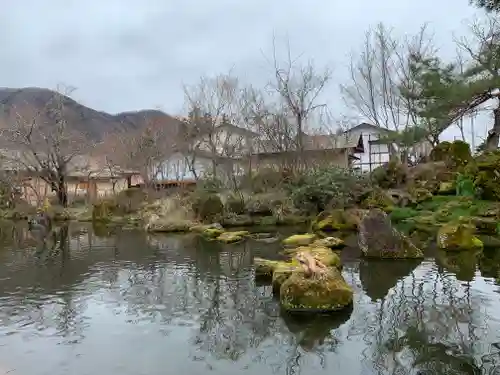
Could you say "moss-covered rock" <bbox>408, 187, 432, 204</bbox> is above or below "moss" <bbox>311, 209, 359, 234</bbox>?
above

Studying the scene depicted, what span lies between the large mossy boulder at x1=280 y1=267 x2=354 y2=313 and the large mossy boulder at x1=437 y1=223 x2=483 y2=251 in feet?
21.8

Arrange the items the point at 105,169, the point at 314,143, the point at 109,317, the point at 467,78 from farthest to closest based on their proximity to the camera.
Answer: the point at 105,169 → the point at 314,143 → the point at 109,317 → the point at 467,78

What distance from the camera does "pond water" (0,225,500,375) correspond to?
5.90 metres

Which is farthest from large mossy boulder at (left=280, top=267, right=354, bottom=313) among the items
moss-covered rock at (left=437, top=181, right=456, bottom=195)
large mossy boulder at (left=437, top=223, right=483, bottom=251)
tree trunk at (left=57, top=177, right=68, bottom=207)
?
tree trunk at (left=57, top=177, right=68, bottom=207)

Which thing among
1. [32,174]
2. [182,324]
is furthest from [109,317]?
[32,174]

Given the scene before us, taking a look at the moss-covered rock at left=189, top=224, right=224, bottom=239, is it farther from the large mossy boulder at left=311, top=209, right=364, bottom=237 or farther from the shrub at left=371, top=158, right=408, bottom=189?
the shrub at left=371, top=158, right=408, bottom=189

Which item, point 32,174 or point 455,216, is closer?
point 455,216

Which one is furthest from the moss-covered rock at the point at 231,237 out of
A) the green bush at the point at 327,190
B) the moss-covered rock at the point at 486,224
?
the moss-covered rock at the point at 486,224

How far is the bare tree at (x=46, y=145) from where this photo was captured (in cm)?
3444

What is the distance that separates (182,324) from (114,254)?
838 centimetres

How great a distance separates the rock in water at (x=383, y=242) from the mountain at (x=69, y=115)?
2613 cm

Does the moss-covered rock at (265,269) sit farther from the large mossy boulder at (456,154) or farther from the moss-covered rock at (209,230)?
the large mossy boulder at (456,154)

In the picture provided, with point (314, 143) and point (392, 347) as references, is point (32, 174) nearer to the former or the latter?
point (314, 143)

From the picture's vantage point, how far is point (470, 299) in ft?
27.3
